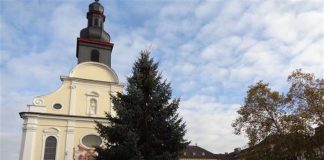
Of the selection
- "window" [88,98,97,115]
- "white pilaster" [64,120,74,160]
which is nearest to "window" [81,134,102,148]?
"white pilaster" [64,120,74,160]

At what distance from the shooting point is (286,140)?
17.2 meters

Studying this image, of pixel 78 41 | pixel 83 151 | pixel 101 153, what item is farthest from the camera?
pixel 78 41

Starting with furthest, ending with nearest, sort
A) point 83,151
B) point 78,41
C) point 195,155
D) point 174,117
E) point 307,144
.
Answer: point 195,155 < point 78,41 < point 83,151 < point 307,144 < point 174,117

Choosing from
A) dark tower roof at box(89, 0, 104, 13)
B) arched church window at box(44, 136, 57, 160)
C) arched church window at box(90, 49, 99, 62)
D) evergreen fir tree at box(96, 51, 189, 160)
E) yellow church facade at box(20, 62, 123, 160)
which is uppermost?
dark tower roof at box(89, 0, 104, 13)

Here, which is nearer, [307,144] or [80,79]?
[307,144]

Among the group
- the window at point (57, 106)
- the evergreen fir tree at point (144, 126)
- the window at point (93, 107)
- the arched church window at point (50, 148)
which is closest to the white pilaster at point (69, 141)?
the arched church window at point (50, 148)

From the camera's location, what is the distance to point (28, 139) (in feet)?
92.9

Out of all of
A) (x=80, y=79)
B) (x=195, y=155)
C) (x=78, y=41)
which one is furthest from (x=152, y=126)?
(x=195, y=155)

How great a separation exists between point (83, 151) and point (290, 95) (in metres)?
18.0

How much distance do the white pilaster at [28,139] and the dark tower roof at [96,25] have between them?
975 cm

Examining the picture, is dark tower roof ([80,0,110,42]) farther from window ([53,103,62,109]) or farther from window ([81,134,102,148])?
window ([81,134,102,148])

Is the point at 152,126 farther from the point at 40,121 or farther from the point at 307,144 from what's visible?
the point at 40,121

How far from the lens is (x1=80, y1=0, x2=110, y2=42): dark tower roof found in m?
34.2

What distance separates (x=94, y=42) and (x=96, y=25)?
9.02 ft
